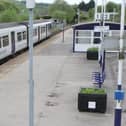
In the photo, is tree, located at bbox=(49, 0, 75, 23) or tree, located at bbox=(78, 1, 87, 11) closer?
tree, located at bbox=(49, 0, 75, 23)

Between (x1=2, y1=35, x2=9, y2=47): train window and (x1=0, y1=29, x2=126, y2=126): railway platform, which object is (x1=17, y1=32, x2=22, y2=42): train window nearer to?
(x1=0, y1=29, x2=126, y2=126): railway platform

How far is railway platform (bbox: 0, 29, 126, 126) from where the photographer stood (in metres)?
12.6

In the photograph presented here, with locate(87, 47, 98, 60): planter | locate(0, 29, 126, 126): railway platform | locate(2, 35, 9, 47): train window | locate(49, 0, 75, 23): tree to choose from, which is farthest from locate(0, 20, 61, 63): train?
locate(49, 0, 75, 23): tree

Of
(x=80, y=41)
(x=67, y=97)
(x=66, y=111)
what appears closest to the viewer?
(x=66, y=111)

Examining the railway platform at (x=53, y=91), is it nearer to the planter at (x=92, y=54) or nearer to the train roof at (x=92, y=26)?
the planter at (x=92, y=54)

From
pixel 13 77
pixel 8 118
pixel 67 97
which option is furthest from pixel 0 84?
pixel 8 118

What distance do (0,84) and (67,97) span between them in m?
4.46

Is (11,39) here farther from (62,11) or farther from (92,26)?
(62,11)

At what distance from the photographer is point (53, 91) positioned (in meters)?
16.8

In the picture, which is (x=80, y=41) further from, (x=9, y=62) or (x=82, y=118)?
(x=82, y=118)

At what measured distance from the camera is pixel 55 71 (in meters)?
22.7

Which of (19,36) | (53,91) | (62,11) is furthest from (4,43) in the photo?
(62,11)

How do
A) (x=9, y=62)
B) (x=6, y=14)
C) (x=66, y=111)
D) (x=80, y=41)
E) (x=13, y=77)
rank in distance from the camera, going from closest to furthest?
1. (x=66, y=111)
2. (x=13, y=77)
3. (x=9, y=62)
4. (x=80, y=41)
5. (x=6, y=14)

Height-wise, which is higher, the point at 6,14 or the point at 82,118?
the point at 6,14
